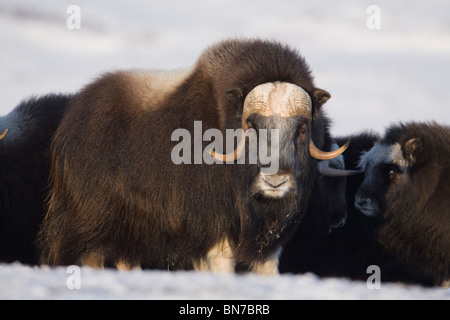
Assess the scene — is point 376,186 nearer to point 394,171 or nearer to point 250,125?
point 394,171

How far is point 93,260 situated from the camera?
17.8ft

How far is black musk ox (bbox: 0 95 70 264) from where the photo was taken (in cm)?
617

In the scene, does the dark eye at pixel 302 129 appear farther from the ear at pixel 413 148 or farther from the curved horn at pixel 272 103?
the ear at pixel 413 148

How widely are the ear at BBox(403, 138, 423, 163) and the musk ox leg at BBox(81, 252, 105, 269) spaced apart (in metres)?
2.37

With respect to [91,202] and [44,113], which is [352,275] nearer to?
[91,202]

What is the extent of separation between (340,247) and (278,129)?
2.02 meters

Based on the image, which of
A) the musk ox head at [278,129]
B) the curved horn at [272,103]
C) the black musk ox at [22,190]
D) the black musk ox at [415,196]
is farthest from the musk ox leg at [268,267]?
the black musk ox at [22,190]

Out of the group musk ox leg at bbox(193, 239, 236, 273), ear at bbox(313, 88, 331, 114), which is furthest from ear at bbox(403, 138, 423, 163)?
musk ox leg at bbox(193, 239, 236, 273)

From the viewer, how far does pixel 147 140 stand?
5262mm

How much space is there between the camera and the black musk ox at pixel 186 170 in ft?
16.3

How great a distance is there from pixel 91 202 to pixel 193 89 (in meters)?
1.02

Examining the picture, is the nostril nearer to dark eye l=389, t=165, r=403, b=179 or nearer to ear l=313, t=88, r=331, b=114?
ear l=313, t=88, r=331, b=114

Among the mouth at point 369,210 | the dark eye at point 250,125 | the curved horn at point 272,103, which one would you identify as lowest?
the mouth at point 369,210

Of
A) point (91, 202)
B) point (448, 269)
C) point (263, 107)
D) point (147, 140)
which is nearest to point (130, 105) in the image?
point (147, 140)
